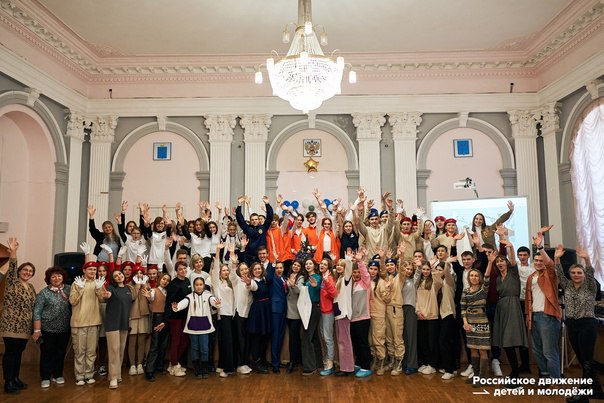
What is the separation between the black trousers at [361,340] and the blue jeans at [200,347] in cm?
183

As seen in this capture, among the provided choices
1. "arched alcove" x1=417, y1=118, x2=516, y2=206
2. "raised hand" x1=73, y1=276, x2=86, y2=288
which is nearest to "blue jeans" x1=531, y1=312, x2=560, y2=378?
"arched alcove" x1=417, y1=118, x2=516, y2=206

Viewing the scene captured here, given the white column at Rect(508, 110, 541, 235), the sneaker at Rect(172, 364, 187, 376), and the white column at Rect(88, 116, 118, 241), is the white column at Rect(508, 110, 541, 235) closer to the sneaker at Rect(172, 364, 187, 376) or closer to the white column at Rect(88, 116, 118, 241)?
the sneaker at Rect(172, 364, 187, 376)

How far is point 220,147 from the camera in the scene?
9.84 metres

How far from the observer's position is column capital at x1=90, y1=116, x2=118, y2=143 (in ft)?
32.3

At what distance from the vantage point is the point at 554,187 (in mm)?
9016

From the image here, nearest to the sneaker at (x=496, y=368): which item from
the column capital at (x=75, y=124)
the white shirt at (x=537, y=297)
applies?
the white shirt at (x=537, y=297)

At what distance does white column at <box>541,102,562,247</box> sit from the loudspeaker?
330 inches

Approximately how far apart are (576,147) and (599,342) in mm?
4004

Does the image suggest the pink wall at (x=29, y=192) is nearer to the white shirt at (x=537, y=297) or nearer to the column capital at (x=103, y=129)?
the column capital at (x=103, y=129)

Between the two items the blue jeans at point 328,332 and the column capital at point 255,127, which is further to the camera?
the column capital at point 255,127

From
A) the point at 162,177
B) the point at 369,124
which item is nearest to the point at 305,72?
the point at 369,124

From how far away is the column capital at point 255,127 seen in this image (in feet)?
32.2

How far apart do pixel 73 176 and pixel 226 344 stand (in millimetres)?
5420

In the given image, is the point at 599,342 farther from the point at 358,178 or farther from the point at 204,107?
the point at 204,107
